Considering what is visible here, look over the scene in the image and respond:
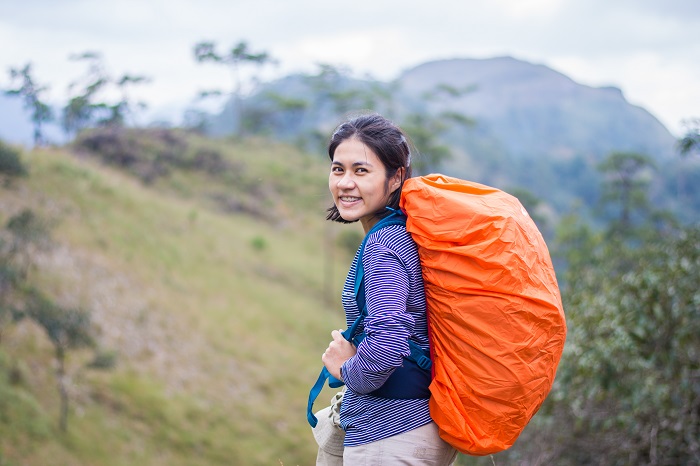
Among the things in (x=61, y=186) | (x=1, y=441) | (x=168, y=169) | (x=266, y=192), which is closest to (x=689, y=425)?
(x=1, y=441)

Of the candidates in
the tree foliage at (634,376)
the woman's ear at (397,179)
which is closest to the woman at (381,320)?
the woman's ear at (397,179)

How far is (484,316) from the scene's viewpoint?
1.67m

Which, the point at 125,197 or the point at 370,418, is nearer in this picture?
the point at 370,418

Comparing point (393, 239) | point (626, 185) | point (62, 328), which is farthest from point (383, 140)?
point (626, 185)

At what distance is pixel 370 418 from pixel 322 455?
1.04 ft

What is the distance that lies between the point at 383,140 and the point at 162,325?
1375 centimetres

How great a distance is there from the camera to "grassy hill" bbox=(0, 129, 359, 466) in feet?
36.4

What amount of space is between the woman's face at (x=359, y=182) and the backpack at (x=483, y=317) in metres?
0.17

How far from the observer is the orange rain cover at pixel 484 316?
166 centimetres

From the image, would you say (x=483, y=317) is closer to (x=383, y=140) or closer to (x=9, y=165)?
(x=383, y=140)

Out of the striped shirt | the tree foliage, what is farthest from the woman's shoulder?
the tree foliage

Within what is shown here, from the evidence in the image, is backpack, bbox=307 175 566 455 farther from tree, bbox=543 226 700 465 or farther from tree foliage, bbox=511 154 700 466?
tree, bbox=543 226 700 465

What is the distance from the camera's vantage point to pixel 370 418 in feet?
5.88

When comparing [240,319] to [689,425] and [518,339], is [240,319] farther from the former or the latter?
[518,339]
